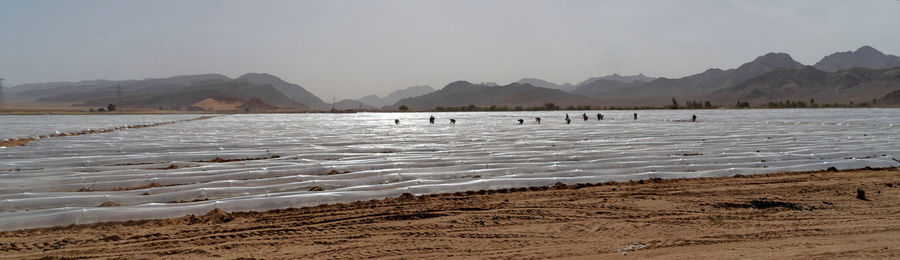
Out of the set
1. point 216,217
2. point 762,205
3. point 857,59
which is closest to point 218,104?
point 216,217

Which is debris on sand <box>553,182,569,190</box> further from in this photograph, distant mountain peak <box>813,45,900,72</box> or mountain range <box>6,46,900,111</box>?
distant mountain peak <box>813,45,900,72</box>

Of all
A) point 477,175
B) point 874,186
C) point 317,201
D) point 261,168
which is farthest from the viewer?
point 261,168

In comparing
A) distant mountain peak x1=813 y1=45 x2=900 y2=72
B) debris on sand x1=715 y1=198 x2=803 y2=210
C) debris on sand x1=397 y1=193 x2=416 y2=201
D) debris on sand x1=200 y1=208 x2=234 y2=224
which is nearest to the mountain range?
distant mountain peak x1=813 y1=45 x2=900 y2=72

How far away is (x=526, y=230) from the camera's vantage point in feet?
15.6

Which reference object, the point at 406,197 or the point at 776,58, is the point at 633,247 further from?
the point at 776,58

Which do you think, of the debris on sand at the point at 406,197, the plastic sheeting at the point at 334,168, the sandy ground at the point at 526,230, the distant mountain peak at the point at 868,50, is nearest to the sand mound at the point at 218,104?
the plastic sheeting at the point at 334,168

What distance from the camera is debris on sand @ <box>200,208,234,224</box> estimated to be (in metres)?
5.18

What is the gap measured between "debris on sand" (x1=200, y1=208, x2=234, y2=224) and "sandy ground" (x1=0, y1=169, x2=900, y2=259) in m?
0.02

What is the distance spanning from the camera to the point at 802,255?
3.93 meters

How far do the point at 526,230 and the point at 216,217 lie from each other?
10.8 feet

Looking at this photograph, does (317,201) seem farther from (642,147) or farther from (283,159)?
(642,147)

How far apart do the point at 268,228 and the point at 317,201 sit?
1141 millimetres

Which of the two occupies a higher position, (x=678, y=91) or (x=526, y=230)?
(x=678, y=91)

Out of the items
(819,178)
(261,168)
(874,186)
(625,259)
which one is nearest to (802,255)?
(625,259)
